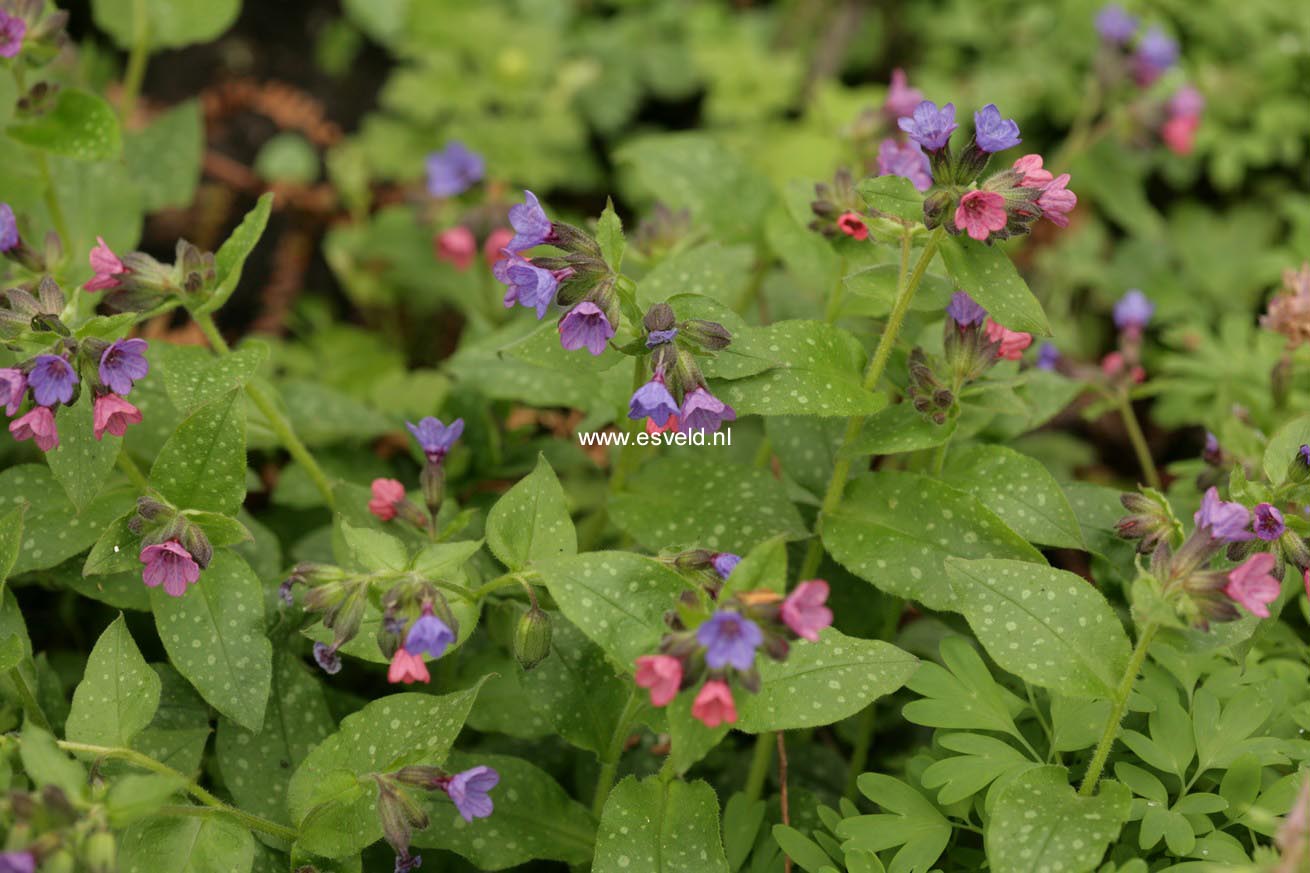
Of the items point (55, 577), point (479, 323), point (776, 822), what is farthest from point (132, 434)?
point (776, 822)

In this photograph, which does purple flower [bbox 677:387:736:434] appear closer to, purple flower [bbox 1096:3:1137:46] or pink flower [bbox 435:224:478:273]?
pink flower [bbox 435:224:478:273]

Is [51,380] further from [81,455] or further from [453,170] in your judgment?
[453,170]

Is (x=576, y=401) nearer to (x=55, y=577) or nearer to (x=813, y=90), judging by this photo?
(x=55, y=577)

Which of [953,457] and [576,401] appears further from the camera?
[576,401]

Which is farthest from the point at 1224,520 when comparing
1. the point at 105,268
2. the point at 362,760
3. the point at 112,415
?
the point at 105,268

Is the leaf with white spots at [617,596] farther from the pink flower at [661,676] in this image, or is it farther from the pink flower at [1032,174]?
the pink flower at [1032,174]

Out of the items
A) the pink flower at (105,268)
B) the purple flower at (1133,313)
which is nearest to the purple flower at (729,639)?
the pink flower at (105,268)
